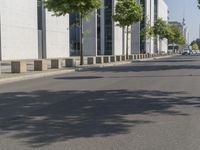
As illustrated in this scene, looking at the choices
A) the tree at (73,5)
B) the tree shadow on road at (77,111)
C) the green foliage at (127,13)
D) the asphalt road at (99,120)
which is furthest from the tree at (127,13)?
the asphalt road at (99,120)

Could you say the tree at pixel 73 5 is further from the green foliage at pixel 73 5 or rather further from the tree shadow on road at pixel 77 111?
the tree shadow on road at pixel 77 111

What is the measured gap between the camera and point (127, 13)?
56594 mm

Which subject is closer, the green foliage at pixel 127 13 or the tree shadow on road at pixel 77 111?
the tree shadow on road at pixel 77 111

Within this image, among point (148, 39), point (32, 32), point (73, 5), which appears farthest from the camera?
point (148, 39)

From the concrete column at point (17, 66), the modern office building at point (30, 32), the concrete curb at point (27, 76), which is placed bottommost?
the concrete curb at point (27, 76)

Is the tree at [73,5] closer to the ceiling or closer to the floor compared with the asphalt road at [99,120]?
closer to the ceiling

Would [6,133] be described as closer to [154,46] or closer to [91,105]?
[91,105]

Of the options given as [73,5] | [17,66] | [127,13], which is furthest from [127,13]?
[17,66]

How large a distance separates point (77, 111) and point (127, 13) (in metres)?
46.2

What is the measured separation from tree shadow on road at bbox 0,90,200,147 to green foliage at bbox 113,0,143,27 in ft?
132

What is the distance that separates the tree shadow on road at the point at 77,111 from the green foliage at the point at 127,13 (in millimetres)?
40308

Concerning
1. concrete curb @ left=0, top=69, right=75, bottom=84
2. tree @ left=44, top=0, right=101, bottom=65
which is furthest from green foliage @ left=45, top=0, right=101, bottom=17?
concrete curb @ left=0, top=69, right=75, bottom=84

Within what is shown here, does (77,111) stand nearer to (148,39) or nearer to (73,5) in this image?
(73,5)

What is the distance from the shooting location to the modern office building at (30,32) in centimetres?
4712
